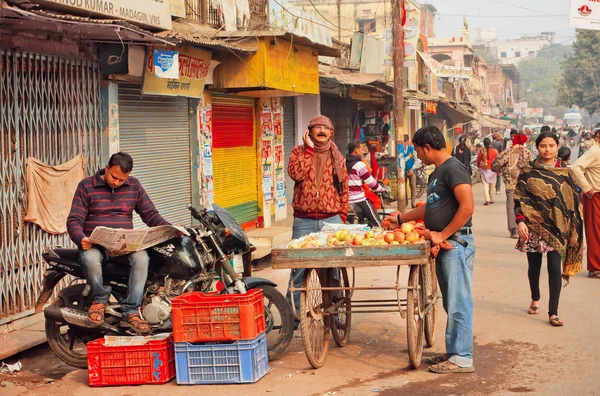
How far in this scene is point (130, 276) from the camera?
269 inches

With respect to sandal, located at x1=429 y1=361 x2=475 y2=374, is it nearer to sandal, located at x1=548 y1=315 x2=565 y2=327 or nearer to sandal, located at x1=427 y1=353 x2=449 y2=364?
sandal, located at x1=427 y1=353 x2=449 y2=364

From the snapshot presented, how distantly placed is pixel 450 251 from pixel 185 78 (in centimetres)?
650

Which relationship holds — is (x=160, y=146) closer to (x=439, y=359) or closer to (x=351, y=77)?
(x=439, y=359)

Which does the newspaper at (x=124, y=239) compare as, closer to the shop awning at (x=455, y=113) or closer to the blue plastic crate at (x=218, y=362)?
the blue plastic crate at (x=218, y=362)

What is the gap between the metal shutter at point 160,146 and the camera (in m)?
11.3

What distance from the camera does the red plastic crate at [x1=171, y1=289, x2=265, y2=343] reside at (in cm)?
633

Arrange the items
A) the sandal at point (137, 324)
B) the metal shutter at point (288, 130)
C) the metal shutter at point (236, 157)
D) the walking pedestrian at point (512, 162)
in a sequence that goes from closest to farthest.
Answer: the sandal at point (137, 324)
the metal shutter at point (236, 157)
the walking pedestrian at point (512, 162)
the metal shutter at point (288, 130)

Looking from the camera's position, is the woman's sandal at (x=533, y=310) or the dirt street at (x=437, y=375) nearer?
the dirt street at (x=437, y=375)

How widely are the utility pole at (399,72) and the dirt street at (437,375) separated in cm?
939

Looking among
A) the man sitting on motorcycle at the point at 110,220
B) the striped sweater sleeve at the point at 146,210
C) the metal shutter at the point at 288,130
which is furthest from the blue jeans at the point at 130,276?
the metal shutter at the point at 288,130

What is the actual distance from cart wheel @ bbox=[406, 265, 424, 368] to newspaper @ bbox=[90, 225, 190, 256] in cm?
184

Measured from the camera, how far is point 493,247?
47.7 ft


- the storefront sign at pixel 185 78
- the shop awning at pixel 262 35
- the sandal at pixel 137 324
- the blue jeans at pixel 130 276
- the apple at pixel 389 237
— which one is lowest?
the sandal at pixel 137 324

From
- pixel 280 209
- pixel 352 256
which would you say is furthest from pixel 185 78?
pixel 352 256
